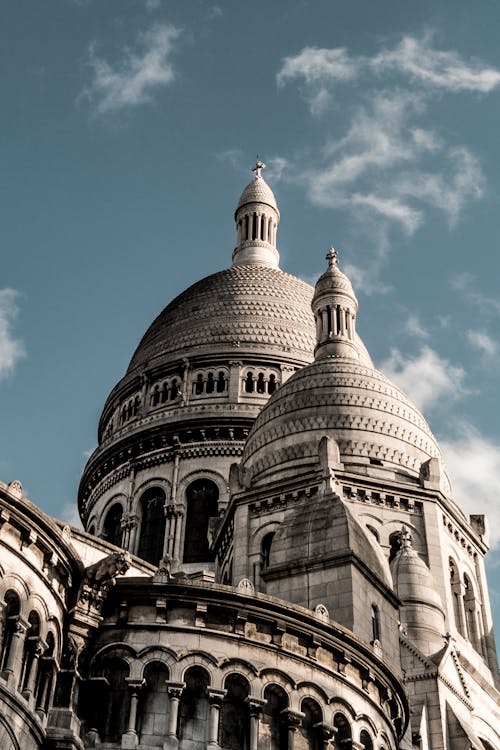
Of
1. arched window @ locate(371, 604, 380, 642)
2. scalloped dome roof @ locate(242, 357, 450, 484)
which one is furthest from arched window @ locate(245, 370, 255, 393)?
arched window @ locate(371, 604, 380, 642)

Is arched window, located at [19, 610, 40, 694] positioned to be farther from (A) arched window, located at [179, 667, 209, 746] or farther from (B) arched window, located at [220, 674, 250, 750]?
(B) arched window, located at [220, 674, 250, 750]

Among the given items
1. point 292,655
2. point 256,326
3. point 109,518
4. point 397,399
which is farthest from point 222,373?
point 292,655

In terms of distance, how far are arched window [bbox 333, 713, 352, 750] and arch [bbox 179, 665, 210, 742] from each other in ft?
9.20

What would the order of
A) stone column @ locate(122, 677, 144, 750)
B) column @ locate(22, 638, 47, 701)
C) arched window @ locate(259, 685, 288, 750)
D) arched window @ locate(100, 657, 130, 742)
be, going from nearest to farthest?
column @ locate(22, 638, 47, 701), stone column @ locate(122, 677, 144, 750), arched window @ locate(100, 657, 130, 742), arched window @ locate(259, 685, 288, 750)

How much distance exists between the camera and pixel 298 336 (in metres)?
56.6

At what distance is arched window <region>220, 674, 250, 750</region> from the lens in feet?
72.7

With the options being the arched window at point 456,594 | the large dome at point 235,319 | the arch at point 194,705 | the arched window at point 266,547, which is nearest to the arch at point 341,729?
the arch at point 194,705

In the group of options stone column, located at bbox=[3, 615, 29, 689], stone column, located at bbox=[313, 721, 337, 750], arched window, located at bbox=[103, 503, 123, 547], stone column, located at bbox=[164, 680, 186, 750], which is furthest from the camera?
arched window, located at bbox=[103, 503, 123, 547]

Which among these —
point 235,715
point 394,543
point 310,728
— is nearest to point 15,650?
point 235,715

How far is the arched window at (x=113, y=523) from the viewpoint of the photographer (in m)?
52.3

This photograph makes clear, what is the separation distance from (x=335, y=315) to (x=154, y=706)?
2763 centimetres

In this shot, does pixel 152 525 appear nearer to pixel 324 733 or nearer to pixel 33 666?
pixel 324 733

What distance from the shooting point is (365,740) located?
23906 millimetres

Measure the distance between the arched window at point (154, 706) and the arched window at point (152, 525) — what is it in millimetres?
27274
